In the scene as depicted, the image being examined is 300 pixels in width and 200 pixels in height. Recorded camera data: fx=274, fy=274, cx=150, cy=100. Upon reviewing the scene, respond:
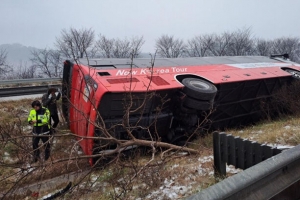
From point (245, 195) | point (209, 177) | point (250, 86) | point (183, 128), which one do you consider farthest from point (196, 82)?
point (245, 195)

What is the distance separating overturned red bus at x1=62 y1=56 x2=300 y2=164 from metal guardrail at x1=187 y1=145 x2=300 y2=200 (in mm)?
2984

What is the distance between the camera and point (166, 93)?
19.1 feet

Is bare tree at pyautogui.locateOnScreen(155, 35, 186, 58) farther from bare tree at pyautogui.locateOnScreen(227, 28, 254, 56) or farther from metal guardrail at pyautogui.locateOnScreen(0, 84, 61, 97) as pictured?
metal guardrail at pyautogui.locateOnScreen(0, 84, 61, 97)

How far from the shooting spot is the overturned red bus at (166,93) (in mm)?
5281

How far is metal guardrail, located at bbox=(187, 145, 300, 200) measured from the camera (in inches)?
57.1

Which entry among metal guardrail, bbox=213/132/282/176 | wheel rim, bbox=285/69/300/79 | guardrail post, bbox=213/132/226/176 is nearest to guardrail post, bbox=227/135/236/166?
metal guardrail, bbox=213/132/282/176

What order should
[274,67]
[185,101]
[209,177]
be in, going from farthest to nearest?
[274,67] → [185,101] → [209,177]

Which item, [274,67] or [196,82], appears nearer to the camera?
[196,82]

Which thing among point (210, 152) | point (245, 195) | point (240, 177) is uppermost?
point (240, 177)

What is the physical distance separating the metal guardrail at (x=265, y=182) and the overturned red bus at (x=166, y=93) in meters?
2.98

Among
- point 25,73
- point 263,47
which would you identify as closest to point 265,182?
point 25,73

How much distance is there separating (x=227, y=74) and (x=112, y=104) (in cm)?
335

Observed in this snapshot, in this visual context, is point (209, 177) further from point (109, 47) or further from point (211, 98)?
point (109, 47)

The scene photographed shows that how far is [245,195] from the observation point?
1.60 meters
